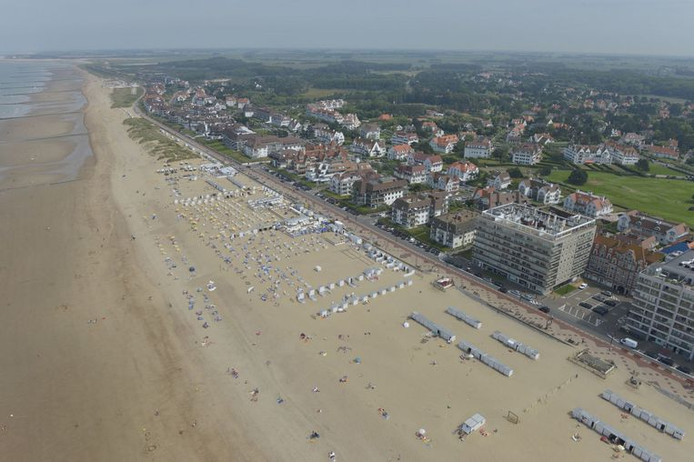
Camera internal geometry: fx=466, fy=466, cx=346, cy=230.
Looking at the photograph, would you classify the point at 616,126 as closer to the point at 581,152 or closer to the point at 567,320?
the point at 581,152

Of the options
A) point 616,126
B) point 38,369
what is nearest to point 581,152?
point 616,126

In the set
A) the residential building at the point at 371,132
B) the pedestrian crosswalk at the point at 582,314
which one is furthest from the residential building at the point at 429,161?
the pedestrian crosswalk at the point at 582,314

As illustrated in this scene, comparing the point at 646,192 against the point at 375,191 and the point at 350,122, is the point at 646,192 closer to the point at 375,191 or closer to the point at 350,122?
the point at 375,191

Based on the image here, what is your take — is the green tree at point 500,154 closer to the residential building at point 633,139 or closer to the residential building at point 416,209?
the residential building at point 633,139

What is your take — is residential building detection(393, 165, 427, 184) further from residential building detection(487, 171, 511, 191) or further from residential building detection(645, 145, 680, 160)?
residential building detection(645, 145, 680, 160)

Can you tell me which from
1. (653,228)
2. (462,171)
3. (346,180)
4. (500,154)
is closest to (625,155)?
(500,154)

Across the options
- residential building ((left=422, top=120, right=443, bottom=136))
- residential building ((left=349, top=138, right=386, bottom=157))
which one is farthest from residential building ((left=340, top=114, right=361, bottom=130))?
residential building ((left=349, top=138, right=386, bottom=157))
